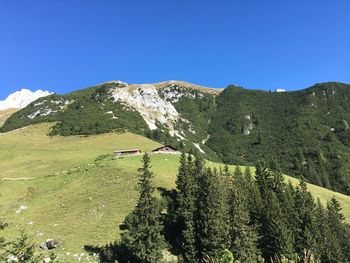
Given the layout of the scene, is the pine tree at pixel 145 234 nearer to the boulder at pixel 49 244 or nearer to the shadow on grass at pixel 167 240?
the shadow on grass at pixel 167 240

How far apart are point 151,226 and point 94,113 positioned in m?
138

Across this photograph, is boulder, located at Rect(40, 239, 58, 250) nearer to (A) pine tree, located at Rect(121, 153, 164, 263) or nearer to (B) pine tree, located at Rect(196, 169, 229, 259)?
(A) pine tree, located at Rect(121, 153, 164, 263)

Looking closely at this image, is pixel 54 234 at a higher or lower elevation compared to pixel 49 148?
lower

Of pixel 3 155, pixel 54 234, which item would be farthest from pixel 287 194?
pixel 3 155

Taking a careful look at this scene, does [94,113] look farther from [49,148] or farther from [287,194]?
[287,194]

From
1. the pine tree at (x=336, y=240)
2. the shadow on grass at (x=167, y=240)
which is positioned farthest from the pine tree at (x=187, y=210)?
the pine tree at (x=336, y=240)

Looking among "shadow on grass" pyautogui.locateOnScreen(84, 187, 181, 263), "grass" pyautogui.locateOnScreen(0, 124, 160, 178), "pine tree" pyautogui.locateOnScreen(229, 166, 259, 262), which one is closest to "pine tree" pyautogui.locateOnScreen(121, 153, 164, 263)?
"shadow on grass" pyautogui.locateOnScreen(84, 187, 181, 263)

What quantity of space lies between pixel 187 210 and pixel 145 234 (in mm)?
10915

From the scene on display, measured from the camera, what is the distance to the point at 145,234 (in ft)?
154

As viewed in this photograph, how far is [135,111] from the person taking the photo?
196625 mm

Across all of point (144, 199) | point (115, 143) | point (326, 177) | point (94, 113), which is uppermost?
point (94, 113)

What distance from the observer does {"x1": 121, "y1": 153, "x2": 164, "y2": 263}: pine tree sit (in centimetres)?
4540

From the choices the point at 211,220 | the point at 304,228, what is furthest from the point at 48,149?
the point at 304,228

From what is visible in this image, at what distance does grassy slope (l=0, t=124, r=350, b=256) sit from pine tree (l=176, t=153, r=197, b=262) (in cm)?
905
